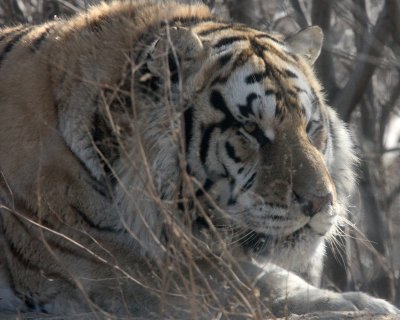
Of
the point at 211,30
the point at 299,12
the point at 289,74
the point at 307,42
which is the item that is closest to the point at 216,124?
the point at 289,74

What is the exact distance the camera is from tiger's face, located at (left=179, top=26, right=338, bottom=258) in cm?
390

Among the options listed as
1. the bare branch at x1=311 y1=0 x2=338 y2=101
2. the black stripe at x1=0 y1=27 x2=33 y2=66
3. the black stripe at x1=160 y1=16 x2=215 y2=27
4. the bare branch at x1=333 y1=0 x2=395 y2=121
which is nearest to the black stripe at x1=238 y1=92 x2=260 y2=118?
the black stripe at x1=160 y1=16 x2=215 y2=27

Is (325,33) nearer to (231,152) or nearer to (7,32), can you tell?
(7,32)

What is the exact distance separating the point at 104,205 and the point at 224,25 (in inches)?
40.1

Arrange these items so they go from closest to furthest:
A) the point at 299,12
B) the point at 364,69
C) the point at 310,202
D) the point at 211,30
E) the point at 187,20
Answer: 1. the point at 310,202
2. the point at 211,30
3. the point at 187,20
4. the point at 364,69
5. the point at 299,12

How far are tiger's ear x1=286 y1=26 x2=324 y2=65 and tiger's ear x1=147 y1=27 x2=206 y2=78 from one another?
2.16 feet

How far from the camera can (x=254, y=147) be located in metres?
3.99

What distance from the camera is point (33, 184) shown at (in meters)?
4.12

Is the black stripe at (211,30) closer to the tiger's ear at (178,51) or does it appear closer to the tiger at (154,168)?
the tiger at (154,168)

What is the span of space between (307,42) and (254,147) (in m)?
0.84

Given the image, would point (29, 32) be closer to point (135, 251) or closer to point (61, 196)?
point (61, 196)

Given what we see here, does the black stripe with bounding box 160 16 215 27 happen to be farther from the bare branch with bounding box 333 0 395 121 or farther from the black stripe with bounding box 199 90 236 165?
the bare branch with bounding box 333 0 395 121

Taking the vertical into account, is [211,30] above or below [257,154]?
above

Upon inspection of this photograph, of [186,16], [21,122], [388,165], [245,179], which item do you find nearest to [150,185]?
[245,179]
